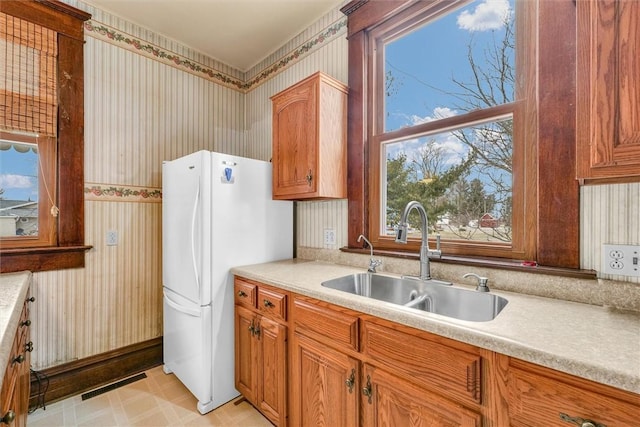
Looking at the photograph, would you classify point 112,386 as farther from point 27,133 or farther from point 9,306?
point 27,133

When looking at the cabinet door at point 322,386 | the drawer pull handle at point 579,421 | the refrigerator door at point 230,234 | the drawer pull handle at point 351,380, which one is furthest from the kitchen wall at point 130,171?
the drawer pull handle at point 579,421

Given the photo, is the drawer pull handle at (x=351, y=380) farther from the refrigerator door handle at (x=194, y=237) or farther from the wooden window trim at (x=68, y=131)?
the wooden window trim at (x=68, y=131)

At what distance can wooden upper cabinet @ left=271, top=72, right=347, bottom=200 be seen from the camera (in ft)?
6.01

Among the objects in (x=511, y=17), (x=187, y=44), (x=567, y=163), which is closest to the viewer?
(x=567, y=163)

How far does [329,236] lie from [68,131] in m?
1.98

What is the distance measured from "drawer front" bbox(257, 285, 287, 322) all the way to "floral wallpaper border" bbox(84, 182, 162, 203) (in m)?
1.40

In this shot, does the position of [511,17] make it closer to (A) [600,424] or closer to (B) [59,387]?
(A) [600,424]

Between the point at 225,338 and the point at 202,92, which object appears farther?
the point at 202,92

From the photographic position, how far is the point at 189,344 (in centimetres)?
190

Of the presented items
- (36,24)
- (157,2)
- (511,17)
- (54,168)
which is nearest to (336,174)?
(511,17)

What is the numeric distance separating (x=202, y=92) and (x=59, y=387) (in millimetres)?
2528

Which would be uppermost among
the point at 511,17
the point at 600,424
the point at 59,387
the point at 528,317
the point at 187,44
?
the point at 187,44

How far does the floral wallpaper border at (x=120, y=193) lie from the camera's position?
6.90ft

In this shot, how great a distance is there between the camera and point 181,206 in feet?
6.40
